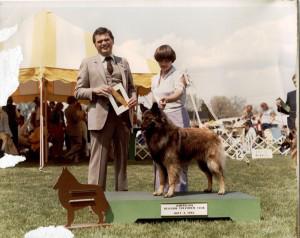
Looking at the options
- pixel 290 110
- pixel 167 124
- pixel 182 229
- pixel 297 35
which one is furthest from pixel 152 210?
pixel 297 35

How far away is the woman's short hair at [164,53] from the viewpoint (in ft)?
6.50

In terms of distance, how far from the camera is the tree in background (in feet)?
6.54

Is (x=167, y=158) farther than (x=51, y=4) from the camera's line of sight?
Yes

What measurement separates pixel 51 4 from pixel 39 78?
27 cm

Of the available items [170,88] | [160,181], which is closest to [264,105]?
[170,88]

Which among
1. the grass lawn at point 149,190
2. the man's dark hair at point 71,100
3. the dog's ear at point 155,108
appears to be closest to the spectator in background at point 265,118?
the grass lawn at point 149,190

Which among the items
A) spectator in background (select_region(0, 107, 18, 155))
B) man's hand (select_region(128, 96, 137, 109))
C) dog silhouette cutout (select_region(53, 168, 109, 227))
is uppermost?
man's hand (select_region(128, 96, 137, 109))

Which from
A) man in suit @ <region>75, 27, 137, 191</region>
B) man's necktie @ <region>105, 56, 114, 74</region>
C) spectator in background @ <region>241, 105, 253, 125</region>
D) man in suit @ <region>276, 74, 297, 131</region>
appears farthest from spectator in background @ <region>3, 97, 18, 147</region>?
man in suit @ <region>276, 74, 297, 131</region>

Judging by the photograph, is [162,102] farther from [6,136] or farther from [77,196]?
[6,136]

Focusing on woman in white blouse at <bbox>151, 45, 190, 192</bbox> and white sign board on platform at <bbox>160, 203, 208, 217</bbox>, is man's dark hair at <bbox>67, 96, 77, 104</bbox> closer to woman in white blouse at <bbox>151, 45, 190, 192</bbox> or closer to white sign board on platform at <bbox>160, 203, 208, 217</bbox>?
woman in white blouse at <bbox>151, 45, 190, 192</bbox>

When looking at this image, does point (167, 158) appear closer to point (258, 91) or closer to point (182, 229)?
point (182, 229)

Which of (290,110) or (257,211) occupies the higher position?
(290,110)

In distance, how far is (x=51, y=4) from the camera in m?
1.95

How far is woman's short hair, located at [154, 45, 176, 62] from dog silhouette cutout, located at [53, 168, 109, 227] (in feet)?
1.70
